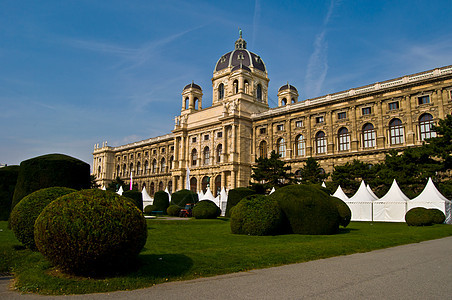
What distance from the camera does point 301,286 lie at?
670 cm

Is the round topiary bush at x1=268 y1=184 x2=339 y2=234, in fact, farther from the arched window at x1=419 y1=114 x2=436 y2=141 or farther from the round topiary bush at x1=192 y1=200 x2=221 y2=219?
the arched window at x1=419 y1=114 x2=436 y2=141

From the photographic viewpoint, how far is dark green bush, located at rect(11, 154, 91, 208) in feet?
48.1

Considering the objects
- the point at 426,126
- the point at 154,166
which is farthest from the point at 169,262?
the point at 154,166

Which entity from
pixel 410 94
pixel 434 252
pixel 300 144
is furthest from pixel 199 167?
pixel 434 252

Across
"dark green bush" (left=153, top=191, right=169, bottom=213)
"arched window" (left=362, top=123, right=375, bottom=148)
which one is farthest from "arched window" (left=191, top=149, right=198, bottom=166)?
"arched window" (left=362, top=123, right=375, bottom=148)

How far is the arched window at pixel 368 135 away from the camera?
130ft

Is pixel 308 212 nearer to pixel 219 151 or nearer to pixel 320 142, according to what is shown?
pixel 320 142

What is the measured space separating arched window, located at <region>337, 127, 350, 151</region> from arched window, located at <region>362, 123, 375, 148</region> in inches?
79.2

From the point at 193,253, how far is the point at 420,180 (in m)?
25.6

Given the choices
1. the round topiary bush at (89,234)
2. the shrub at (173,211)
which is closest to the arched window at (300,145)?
the shrub at (173,211)

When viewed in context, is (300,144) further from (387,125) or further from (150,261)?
(150,261)

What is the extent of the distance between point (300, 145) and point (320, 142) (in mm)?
2960

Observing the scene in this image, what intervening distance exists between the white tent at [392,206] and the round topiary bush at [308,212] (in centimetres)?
1207

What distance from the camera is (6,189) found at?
18.4m
